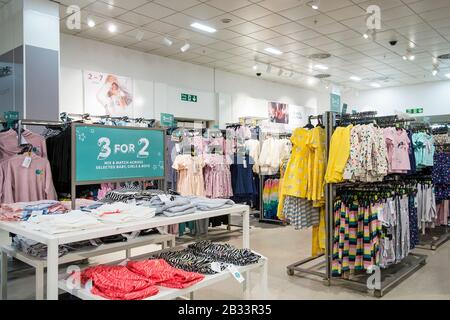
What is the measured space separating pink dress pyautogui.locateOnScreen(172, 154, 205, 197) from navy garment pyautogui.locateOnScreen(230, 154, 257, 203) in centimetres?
78

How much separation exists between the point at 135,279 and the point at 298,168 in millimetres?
2428

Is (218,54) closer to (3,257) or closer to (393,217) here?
(393,217)

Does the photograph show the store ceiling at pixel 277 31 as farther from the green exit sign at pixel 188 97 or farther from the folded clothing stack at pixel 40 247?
the folded clothing stack at pixel 40 247

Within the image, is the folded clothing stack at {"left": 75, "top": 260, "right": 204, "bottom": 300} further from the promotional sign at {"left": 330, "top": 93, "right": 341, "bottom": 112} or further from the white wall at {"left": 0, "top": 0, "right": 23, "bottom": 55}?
the white wall at {"left": 0, "top": 0, "right": 23, "bottom": 55}

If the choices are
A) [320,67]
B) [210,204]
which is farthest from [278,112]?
[210,204]

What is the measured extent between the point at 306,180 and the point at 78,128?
7.83 feet

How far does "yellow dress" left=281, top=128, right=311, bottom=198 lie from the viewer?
404 centimetres

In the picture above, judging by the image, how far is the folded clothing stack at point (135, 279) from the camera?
196 cm

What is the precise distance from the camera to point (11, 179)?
3410mm

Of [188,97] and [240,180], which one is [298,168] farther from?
[188,97]

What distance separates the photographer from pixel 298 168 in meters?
4.09

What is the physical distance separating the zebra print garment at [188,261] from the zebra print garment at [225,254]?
72mm

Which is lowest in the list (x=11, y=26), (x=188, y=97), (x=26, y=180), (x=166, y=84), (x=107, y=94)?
(x=26, y=180)

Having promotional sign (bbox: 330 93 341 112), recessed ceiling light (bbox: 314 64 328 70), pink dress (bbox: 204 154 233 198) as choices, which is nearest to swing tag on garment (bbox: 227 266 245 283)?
promotional sign (bbox: 330 93 341 112)
